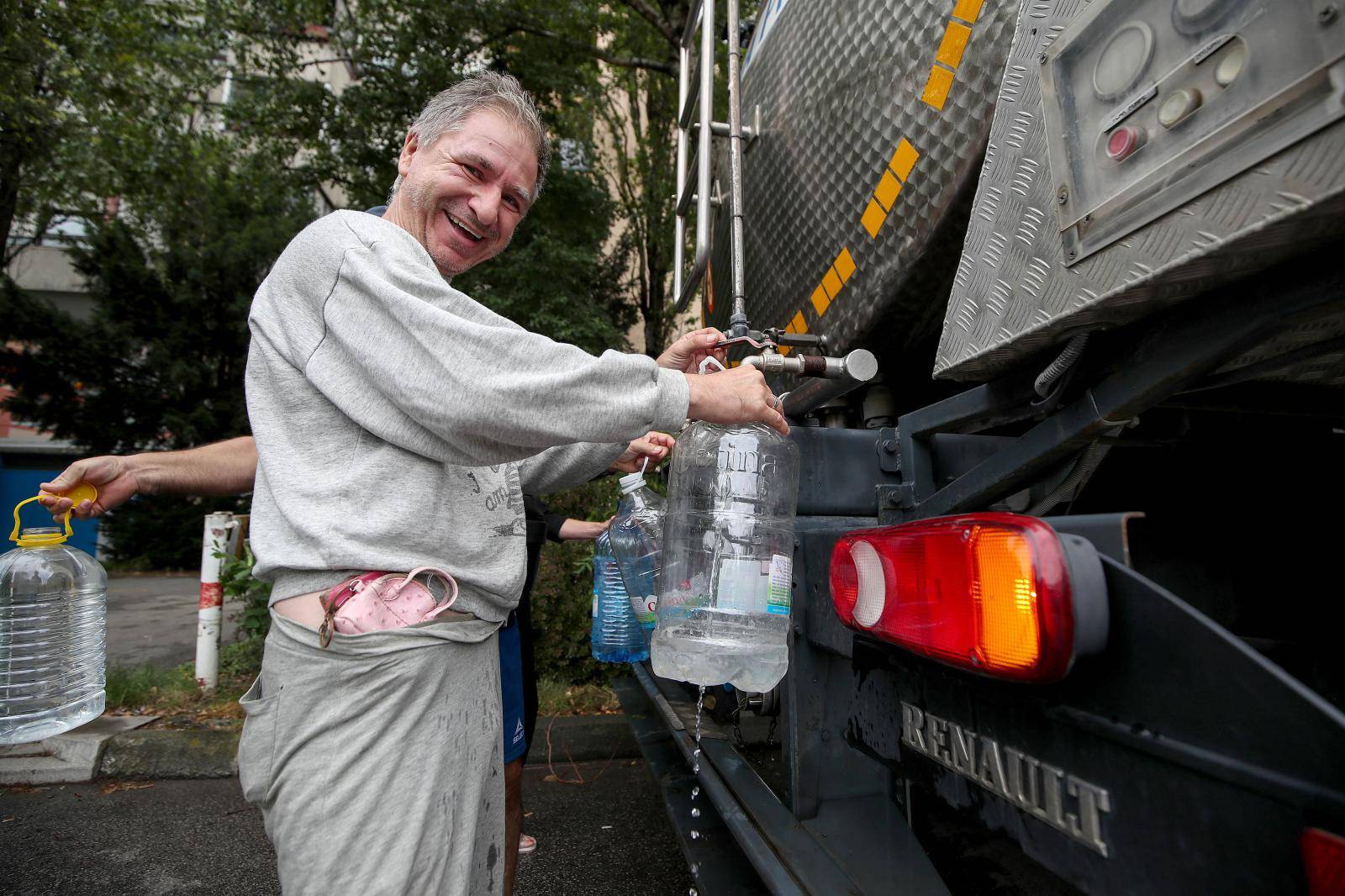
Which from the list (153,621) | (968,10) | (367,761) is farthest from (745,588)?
(153,621)

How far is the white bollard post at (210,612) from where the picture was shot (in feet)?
14.0

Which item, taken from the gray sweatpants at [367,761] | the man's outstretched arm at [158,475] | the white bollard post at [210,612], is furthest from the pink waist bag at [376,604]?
the white bollard post at [210,612]

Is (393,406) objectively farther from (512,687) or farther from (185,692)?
(185,692)

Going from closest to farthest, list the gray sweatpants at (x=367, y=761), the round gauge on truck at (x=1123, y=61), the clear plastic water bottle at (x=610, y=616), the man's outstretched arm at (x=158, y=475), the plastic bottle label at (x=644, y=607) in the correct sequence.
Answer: the round gauge on truck at (x=1123, y=61), the gray sweatpants at (x=367, y=761), the man's outstretched arm at (x=158, y=475), the plastic bottle label at (x=644, y=607), the clear plastic water bottle at (x=610, y=616)

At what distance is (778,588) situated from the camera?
1519 millimetres

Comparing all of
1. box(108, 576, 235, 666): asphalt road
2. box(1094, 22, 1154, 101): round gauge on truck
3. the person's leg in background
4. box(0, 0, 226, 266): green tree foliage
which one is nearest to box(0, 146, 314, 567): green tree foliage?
box(0, 0, 226, 266): green tree foliage

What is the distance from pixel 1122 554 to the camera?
84 centimetres

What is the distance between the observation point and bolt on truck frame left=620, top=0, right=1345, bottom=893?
2.34 feet

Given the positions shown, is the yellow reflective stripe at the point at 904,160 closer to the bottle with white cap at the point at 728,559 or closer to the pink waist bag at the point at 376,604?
the bottle with white cap at the point at 728,559

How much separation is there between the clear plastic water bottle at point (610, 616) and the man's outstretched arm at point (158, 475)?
1.65m

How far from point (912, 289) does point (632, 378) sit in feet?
2.55

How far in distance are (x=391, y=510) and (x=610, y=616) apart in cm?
210

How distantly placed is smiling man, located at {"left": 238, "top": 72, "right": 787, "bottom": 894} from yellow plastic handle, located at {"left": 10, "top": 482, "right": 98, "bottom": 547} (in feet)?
1.92

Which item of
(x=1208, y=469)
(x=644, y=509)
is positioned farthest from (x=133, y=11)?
(x=1208, y=469)
